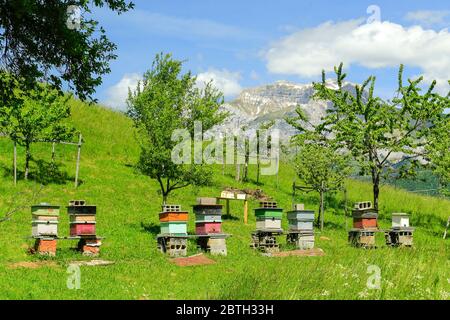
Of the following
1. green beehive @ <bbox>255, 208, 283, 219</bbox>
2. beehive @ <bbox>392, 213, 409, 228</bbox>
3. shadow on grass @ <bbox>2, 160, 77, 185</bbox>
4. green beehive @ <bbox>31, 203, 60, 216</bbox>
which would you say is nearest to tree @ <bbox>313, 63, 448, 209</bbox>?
beehive @ <bbox>392, 213, 409, 228</bbox>

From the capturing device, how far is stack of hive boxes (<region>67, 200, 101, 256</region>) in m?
19.2

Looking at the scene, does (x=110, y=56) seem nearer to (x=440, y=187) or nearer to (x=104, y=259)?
(x=104, y=259)

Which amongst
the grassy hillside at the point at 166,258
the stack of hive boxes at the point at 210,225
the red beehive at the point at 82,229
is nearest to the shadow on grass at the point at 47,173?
the grassy hillside at the point at 166,258

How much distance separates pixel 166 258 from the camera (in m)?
18.9

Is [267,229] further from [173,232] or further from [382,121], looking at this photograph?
[382,121]

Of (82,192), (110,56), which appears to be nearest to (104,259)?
(110,56)

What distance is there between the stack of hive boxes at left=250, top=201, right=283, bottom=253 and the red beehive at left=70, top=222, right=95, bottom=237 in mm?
6592

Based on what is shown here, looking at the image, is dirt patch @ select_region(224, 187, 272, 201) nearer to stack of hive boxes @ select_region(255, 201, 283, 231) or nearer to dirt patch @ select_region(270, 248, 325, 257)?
stack of hive boxes @ select_region(255, 201, 283, 231)

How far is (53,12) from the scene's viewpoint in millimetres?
13477

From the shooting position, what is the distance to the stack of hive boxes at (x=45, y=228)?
1845 cm

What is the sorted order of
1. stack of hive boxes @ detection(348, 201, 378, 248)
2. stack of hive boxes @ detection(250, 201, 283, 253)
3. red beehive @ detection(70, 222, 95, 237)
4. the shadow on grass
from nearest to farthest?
red beehive @ detection(70, 222, 95, 237), stack of hive boxes @ detection(250, 201, 283, 253), stack of hive boxes @ detection(348, 201, 378, 248), the shadow on grass

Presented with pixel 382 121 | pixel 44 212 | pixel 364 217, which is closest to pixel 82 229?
pixel 44 212

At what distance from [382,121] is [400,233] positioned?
1359 centimetres

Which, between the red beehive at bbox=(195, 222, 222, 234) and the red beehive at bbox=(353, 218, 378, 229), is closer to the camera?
the red beehive at bbox=(195, 222, 222, 234)
